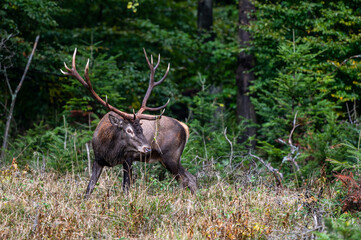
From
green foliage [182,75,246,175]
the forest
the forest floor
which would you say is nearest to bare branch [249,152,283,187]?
the forest

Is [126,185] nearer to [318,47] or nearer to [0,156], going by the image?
[0,156]

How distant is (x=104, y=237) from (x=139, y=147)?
2.25 meters

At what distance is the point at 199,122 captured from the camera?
34.7ft

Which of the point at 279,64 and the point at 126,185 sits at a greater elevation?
the point at 279,64

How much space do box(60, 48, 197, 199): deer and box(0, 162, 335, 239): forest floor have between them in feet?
2.27

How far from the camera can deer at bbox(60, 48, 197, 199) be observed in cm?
719

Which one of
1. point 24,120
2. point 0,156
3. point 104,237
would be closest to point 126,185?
point 104,237

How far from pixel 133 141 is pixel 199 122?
355cm

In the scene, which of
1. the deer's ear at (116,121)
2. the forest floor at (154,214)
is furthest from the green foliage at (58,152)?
the forest floor at (154,214)

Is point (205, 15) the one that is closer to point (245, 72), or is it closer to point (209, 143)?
point (245, 72)

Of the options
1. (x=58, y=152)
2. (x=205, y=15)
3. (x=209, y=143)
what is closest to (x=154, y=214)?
(x=58, y=152)

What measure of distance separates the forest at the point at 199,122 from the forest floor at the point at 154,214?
2cm

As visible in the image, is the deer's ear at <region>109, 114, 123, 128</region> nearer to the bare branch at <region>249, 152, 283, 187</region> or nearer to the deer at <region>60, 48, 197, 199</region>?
the deer at <region>60, 48, 197, 199</region>

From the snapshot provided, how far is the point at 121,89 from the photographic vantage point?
12.0 metres
